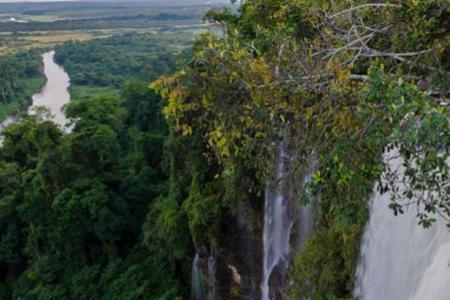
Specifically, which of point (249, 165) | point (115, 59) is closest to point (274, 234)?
point (249, 165)

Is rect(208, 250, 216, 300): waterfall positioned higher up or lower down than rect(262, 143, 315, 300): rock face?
lower down

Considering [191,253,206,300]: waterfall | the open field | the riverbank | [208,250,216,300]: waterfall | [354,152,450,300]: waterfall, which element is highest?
[354,152,450,300]: waterfall

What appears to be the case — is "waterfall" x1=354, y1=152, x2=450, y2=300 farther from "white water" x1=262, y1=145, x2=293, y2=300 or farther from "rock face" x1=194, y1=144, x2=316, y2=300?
"white water" x1=262, y1=145, x2=293, y2=300

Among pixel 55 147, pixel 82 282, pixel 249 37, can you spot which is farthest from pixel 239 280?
pixel 55 147

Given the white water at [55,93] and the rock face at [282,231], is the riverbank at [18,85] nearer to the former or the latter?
the white water at [55,93]

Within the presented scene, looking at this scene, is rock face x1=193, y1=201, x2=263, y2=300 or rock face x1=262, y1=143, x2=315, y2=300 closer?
rock face x1=262, y1=143, x2=315, y2=300

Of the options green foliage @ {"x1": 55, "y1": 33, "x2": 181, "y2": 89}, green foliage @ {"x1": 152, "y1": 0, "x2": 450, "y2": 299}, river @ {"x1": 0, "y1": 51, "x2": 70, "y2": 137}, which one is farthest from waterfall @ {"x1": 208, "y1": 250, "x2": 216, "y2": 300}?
river @ {"x1": 0, "y1": 51, "x2": 70, "y2": 137}
